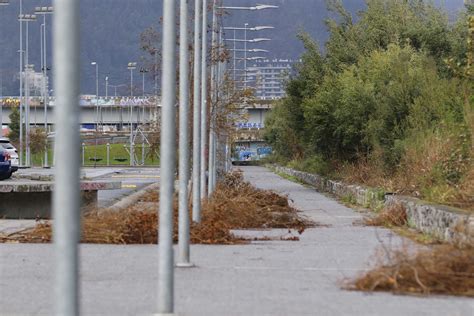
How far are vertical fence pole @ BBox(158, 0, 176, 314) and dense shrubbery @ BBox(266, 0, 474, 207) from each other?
11181mm

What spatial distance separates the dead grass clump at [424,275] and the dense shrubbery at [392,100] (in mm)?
9049

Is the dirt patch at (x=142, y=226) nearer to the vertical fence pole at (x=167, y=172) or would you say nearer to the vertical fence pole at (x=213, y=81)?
the vertical fence pole at (x=167, y=172)

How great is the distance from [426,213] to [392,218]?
285cm

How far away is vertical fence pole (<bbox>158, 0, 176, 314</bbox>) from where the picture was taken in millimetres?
10602

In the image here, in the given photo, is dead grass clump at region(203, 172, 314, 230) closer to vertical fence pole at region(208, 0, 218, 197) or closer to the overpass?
vertical fence pole at region(208, 0, 218, 197)

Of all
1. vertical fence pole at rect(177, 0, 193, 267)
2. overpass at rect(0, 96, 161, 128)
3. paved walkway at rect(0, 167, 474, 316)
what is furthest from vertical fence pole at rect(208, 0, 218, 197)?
overpass at rect(0, 96, 161, 128)

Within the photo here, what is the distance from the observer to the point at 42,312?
10781 mm

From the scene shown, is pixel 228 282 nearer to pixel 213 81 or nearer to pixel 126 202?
pixel 126 202

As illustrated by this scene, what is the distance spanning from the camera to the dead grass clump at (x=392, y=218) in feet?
77.9

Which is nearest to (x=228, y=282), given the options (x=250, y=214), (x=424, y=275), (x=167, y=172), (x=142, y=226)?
(x=424, y=275)

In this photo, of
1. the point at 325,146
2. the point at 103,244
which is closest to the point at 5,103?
the point at 325,146

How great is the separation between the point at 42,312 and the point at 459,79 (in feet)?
70.8

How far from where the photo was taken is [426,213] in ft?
69.5

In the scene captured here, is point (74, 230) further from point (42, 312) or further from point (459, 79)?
point (459, 79)
